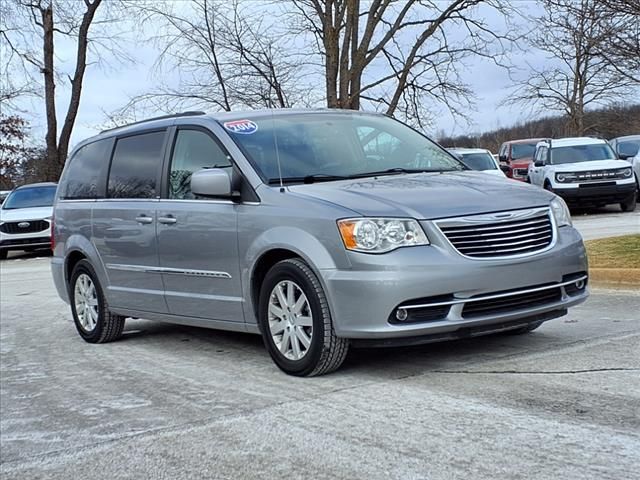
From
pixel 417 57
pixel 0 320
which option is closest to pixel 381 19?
pixel 417 57

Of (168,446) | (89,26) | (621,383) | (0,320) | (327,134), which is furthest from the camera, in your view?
(89,26)

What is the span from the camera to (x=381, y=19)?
2427 cm

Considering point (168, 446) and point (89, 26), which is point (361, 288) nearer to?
point (168, 446)

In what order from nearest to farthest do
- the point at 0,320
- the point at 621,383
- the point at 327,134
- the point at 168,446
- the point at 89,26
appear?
the point at 168,446 < the point at 621,383 < the point at 327,134 < the point at 0,320 < the point at 89,26

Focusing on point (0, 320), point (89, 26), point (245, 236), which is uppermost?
point (89, 26)

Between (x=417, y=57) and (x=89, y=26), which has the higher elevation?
(x=89, y=26)

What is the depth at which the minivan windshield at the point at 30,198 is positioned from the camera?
69.2ft

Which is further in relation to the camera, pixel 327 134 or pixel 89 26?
pixel 89 26

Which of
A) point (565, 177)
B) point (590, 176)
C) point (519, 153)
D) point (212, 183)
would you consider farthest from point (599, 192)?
point (212, 183)

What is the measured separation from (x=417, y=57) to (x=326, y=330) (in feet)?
64.7

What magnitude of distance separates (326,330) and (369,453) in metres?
1.40

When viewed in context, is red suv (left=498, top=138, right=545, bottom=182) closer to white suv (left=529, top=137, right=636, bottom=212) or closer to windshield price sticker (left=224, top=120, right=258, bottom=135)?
white suv (left=529, top=137, right=636, bottom=212)

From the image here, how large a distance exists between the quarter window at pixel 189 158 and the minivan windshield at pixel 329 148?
0.64 feet

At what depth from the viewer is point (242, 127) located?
6.44m
